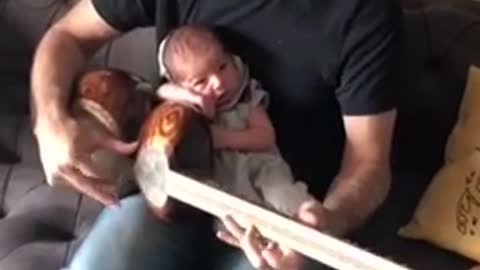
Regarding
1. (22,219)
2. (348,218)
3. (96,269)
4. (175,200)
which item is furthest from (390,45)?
(22,219)

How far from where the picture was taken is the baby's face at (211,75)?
5.20ft

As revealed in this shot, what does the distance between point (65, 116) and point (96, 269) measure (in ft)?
0.65

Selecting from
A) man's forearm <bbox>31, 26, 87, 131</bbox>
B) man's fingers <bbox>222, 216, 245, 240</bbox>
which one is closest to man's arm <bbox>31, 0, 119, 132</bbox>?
man's forearm <bbox>31, 26, 87, 131</bbox>

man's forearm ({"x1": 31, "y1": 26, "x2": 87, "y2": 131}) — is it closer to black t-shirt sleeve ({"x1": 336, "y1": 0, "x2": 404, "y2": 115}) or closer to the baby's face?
the baby's face

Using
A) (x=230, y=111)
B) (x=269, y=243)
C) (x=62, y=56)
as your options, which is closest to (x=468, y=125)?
(x=230, y=111)

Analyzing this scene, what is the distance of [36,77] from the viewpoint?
1.68 meters

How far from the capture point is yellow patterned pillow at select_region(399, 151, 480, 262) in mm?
1698

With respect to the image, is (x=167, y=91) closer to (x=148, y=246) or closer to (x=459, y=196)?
(x=148, y=246)

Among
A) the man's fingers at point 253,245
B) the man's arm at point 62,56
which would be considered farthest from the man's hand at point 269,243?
the man's arm at point 62,56

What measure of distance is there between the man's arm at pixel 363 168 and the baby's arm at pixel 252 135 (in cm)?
10

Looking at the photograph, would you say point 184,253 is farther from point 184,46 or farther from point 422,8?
point 422,8

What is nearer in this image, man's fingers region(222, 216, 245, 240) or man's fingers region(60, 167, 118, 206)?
man's fingers region(222, 216, 245, 240)

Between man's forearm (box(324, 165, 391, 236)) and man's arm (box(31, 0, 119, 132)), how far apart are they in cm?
36

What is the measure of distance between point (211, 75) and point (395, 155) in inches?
15.5
